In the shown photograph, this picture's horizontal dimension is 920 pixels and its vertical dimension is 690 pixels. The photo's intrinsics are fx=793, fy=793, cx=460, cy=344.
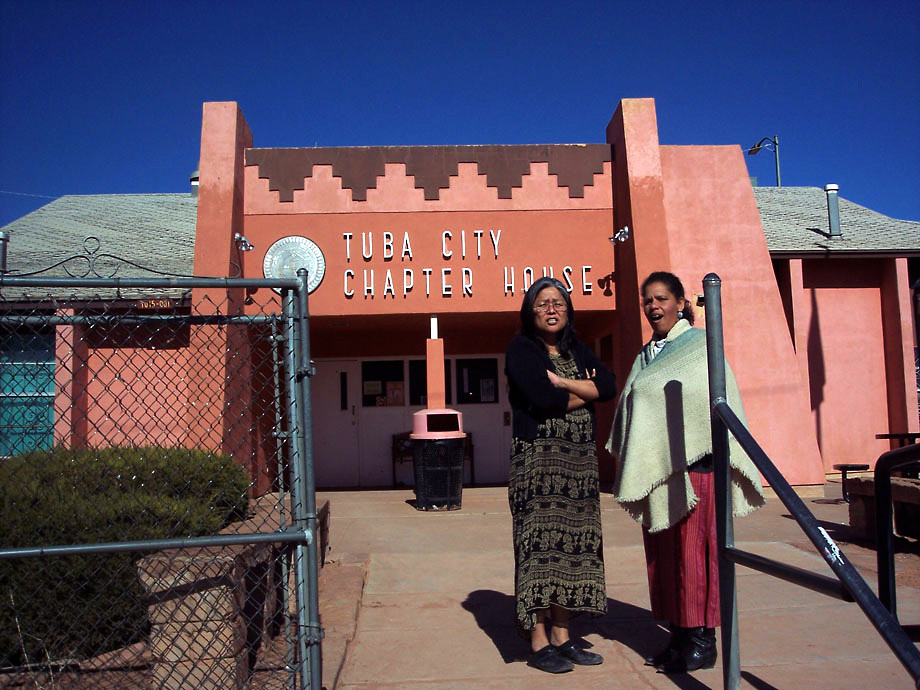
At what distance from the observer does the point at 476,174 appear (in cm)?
1088

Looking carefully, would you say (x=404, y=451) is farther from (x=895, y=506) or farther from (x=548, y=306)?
(x=548, y=306)

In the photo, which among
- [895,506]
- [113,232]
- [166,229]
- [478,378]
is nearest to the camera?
[895,506]

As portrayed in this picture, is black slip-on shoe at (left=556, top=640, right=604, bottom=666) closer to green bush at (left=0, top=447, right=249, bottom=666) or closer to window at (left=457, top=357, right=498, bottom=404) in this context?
green bush at (left=0, top=447, right=249, bottom=666)

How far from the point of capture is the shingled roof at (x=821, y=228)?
11836 mm

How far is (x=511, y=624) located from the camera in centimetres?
450

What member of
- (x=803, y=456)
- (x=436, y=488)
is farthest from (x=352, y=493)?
(x=803, y=456)

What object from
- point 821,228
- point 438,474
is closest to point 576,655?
point 438,474

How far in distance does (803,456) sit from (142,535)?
896cm

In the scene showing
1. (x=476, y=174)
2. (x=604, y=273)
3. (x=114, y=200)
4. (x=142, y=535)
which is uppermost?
(x=114, y=200)

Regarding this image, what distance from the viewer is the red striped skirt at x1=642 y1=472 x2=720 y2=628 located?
3539 millimetres

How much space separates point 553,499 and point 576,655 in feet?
2.44

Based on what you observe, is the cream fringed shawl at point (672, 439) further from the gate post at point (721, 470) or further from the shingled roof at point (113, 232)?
the shingled roof at point (113, 232)

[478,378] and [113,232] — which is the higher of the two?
[113,232]

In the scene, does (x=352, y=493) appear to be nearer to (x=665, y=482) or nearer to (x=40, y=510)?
(x=40, y=510)
